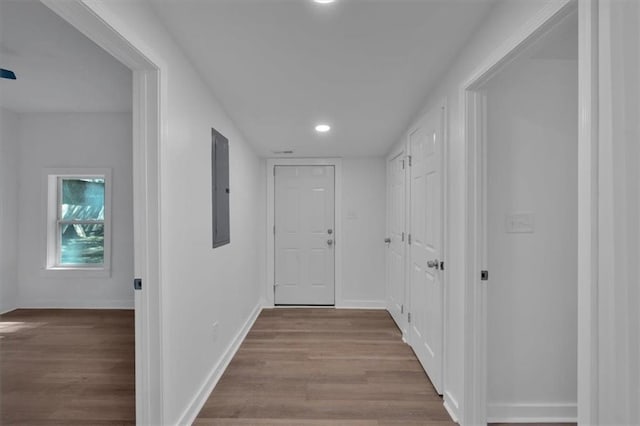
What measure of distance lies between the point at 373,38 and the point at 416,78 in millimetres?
608

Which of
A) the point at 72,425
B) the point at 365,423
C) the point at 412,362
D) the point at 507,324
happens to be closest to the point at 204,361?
the point at 72,425

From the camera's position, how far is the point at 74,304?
4.17 m

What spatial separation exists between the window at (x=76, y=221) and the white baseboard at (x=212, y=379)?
92.5 inches

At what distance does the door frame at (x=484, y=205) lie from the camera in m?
0.95

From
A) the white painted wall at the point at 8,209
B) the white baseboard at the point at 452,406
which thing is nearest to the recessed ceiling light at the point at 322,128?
the white baseboard at the point at 452,406

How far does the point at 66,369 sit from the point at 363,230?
3471mm

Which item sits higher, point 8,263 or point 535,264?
point 535,264

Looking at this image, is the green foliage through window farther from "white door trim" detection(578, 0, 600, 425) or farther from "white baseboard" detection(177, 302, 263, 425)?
"white door trim" detection(578, 0, 600, 425)

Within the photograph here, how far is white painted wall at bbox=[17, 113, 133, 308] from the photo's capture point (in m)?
4.13

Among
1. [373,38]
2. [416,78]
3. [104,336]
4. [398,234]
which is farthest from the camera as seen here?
[398,234]

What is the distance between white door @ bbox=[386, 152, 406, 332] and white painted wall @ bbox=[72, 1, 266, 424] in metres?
1.78

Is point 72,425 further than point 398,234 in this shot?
No

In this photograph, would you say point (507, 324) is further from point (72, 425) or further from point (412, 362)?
point (72, 425)

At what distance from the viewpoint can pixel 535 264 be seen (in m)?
1.90
